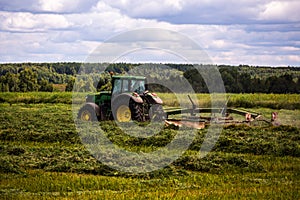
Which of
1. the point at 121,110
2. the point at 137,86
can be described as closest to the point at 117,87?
the point at 137,86

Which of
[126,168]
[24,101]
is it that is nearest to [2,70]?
[24,101]

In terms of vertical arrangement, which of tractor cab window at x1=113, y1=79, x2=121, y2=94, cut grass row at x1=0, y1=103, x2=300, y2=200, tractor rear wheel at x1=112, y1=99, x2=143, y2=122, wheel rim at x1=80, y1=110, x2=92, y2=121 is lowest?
cut grass row at x1=0, y1=103, x2=300, y2=200

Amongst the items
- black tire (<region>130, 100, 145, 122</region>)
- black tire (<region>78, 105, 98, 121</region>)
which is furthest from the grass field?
black tire (<region>78, 105, 98, 121</region>)

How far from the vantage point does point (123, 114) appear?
1777 cm

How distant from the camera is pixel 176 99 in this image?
2959 centimetres

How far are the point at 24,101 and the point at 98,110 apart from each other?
1667 centimetres

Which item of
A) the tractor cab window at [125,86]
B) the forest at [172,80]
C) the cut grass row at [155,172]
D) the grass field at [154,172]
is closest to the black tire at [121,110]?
the tractor cab window at [125,86]

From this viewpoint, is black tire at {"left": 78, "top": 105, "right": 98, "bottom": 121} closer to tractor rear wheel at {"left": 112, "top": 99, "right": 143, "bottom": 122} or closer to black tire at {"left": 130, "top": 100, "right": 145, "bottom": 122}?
tractor rear wheel at {"left": 112, "top": 99, "right": 143, "bottom": 122}

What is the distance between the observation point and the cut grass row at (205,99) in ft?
90.6

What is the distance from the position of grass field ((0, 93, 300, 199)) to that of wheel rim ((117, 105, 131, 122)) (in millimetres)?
1269

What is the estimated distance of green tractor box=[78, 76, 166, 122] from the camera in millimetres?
17438

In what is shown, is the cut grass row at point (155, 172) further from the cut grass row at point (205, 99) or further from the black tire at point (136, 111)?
the cut grass row at point (205, 99)

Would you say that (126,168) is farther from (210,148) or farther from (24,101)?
(24,101)

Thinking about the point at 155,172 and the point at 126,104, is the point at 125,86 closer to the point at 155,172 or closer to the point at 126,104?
the point at 126,104
